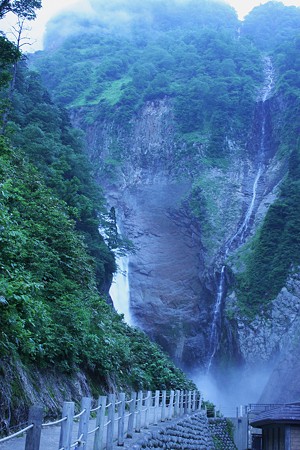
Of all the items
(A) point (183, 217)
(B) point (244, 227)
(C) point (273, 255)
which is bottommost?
(C) point (273, 255)

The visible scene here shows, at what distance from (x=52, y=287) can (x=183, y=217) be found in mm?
33222

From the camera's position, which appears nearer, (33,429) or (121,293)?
(33,429)

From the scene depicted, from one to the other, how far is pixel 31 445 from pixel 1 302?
261 centimetres

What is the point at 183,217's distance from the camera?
44.0m

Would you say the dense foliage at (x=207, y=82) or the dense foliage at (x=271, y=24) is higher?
the dense foliage at (x=271, y=24)

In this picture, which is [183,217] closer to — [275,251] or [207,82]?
[275,251]

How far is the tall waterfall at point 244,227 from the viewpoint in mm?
34600

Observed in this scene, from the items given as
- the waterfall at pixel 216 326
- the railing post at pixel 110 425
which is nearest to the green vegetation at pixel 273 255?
the waterfall at pixel 216 326

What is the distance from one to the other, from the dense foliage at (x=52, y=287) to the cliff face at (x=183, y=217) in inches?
474

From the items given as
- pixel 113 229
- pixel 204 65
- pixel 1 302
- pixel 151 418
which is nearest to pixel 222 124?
pixel 204 65

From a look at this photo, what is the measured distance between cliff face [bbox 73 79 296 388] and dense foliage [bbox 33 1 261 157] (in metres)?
1.70

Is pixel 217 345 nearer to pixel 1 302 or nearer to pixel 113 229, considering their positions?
pixel 113 229

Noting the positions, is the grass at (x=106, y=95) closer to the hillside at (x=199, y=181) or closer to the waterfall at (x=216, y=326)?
the hillside at (x=199, y=181)

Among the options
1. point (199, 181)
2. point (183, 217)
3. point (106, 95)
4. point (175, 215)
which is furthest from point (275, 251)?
Result: point (106, 95)
